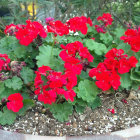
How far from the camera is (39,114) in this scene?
4.37 ft

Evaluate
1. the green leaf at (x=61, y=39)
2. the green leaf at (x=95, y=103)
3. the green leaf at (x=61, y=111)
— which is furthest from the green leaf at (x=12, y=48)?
the green leaf at (x=95, y=103)

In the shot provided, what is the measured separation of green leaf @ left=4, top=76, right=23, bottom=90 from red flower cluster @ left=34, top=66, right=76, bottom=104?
0.12m

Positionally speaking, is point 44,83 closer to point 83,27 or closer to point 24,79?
point 24,79

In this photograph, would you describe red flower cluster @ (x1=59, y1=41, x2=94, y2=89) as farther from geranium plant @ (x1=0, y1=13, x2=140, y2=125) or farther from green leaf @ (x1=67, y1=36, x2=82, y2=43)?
green leaf @ (x1=67, y1=36, x2=82, y2=43)

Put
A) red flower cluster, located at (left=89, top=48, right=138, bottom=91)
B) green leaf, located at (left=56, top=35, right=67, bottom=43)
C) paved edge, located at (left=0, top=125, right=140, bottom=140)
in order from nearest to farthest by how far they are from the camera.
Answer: paved edge, located at (left=0, top=125, right=140, bottom=140), red flower cluster, located at (left=89, top=48, right=138, bottom=91), green leaf, located at (left=56, top=35, right=67, bottom=43)

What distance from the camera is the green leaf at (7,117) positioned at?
1.24m

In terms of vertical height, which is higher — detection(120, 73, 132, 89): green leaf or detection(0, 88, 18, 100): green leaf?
detection(120, 73, 132, 89): green leaf

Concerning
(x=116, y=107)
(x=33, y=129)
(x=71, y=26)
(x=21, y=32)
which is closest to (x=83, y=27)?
(x=71, y=26)

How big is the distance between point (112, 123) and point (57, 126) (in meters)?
0.28

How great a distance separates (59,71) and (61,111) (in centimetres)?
20

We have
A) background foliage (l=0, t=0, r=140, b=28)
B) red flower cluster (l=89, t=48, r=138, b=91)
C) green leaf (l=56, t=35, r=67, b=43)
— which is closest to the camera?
red flower cluster (l=89, t=48, r=138, b=91)

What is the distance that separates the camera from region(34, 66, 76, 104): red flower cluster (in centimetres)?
107

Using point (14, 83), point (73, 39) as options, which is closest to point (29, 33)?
point (14, 83)

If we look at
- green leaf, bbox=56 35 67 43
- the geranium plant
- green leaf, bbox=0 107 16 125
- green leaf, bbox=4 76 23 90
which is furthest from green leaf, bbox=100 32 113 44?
green leaf, bbox=0 107 16 125
